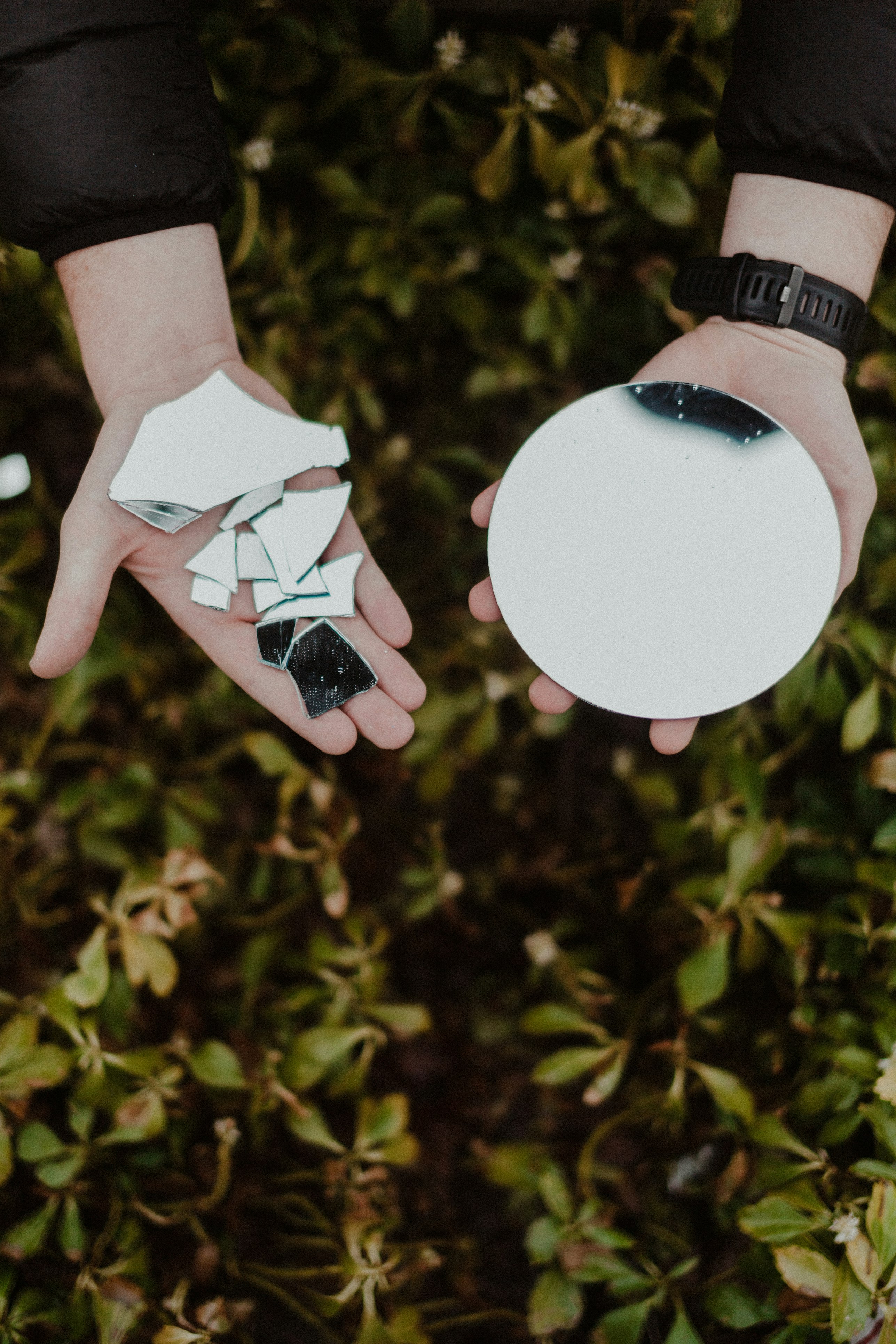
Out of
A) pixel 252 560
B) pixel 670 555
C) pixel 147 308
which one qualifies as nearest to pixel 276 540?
pixel 252 560

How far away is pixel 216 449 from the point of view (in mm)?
1185

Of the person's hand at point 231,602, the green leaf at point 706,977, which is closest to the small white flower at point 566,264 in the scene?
the person's hand at point 231,602

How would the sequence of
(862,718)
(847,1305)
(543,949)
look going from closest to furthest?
1. (847,1305)
2. (862,718)
3. (543,949)

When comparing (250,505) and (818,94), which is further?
(250,505)

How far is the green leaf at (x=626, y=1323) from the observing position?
42.9 inches

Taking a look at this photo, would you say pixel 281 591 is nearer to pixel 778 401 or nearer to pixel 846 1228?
pixel 778 401

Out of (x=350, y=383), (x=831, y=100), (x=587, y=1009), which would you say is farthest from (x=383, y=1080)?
(x=831, y=100)

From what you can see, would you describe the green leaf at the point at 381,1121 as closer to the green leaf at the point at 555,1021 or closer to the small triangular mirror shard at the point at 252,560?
the green leaf at the point at 555,1021

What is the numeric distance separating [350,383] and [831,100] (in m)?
0.91

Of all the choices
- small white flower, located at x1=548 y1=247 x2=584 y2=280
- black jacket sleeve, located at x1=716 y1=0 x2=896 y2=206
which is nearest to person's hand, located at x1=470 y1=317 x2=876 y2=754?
black jacket sleeve, located at x1=716 y1=0 x2=896 y2=206

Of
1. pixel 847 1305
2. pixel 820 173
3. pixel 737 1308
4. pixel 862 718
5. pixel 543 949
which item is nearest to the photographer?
pixel 847 1305

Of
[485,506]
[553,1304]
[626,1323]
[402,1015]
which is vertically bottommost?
[553,1304]

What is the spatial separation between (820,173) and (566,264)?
17.3 inches

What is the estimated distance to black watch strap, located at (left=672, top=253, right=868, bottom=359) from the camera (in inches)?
46.0
